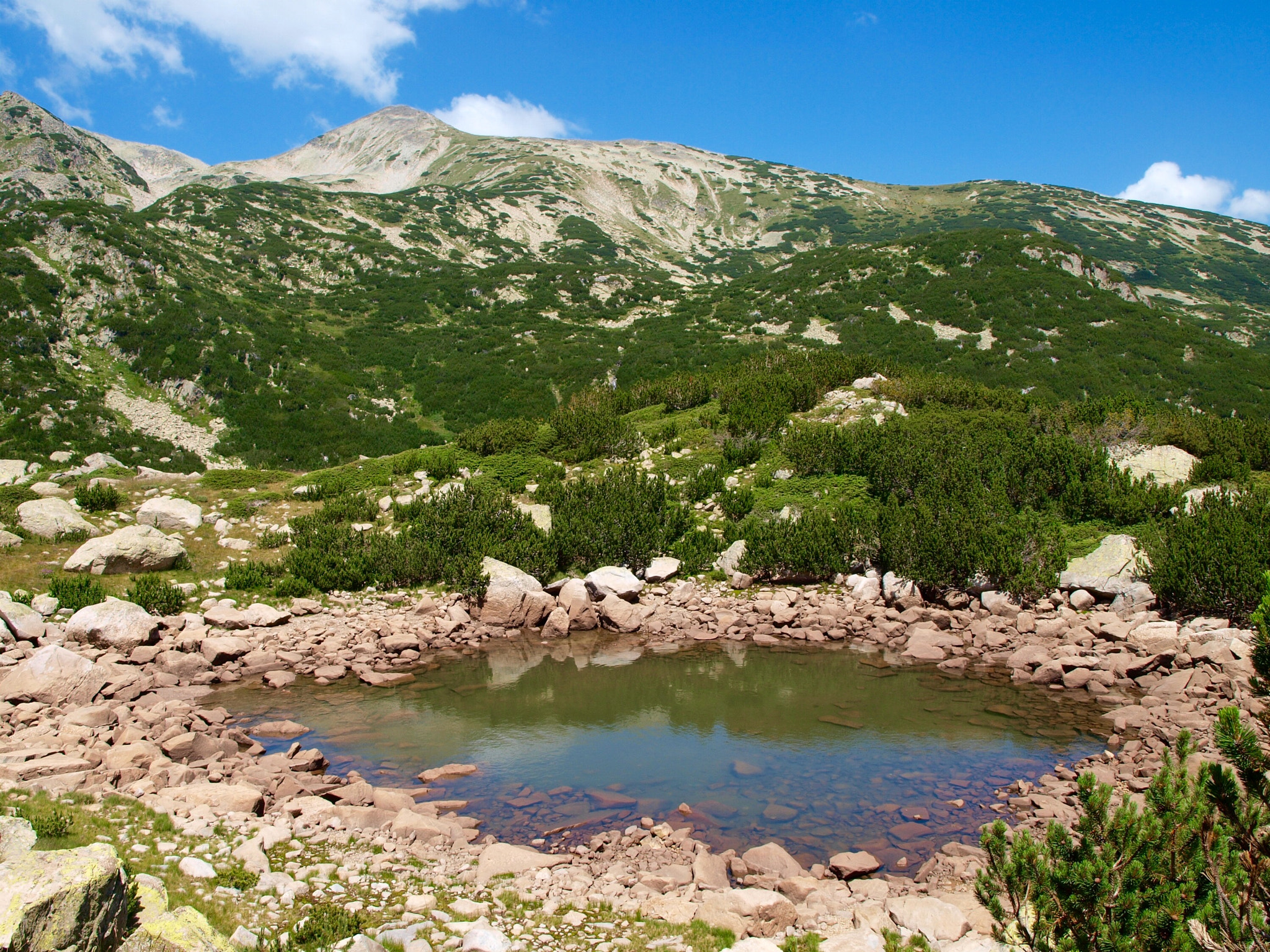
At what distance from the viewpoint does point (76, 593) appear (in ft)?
35.9

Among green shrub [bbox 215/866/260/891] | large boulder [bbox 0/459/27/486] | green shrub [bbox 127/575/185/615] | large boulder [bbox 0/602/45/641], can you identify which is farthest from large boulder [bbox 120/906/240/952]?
large boulder [bbox 0/459/27/486]

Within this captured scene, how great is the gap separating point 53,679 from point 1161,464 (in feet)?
61.0

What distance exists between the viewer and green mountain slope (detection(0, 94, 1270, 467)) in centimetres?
3086

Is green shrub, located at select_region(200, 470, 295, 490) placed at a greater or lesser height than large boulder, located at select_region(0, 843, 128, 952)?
greater

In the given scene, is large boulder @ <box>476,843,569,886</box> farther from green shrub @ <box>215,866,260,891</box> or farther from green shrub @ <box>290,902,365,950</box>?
green shrub @ <box>215,866,260,891</box>

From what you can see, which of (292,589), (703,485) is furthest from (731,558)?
(292,589)

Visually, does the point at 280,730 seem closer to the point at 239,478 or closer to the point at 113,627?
the point at 113,627

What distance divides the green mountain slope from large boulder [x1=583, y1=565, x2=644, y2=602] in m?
18.8

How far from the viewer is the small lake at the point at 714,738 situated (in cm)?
646

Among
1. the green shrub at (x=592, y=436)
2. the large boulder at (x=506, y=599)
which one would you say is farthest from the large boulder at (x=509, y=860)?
the green shrub at (x=592, y=436)

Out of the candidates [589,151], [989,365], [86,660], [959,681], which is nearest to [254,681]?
[86,660]

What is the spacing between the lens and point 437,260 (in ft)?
191

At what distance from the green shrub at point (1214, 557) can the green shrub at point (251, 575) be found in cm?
1444

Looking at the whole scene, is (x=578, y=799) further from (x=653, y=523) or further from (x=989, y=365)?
(x=989, y=365)
